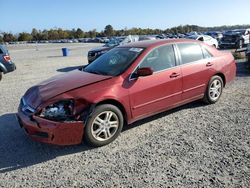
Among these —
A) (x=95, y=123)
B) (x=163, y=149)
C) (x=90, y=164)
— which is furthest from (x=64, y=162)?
(x=163, y=149)

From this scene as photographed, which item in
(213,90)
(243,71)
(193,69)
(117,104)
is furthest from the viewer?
(243,71)

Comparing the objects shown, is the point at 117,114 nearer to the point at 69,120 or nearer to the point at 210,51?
the point at 69,120

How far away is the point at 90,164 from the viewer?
393 centimetres

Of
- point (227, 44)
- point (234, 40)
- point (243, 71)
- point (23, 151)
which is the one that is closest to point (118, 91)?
point (23, 151)

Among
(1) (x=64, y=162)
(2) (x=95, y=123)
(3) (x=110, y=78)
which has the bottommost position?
(1) (x=64, y=162)

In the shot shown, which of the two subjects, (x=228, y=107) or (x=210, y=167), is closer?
(x=210, y=167)

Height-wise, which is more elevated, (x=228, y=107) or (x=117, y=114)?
(x=117, y=114)

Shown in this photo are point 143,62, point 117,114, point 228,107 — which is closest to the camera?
point 117,114

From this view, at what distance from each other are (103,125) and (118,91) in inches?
24.4

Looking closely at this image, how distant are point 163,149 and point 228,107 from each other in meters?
2.57

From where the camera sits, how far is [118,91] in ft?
15.1

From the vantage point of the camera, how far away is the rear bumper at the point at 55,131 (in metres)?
4.08

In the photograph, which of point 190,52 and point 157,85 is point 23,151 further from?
point 190,52

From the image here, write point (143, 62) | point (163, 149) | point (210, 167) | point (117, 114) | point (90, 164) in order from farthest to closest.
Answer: point (143, 62) < point (117, 114) < point (163, 149) < point (90, 164) < point (210, 167)
